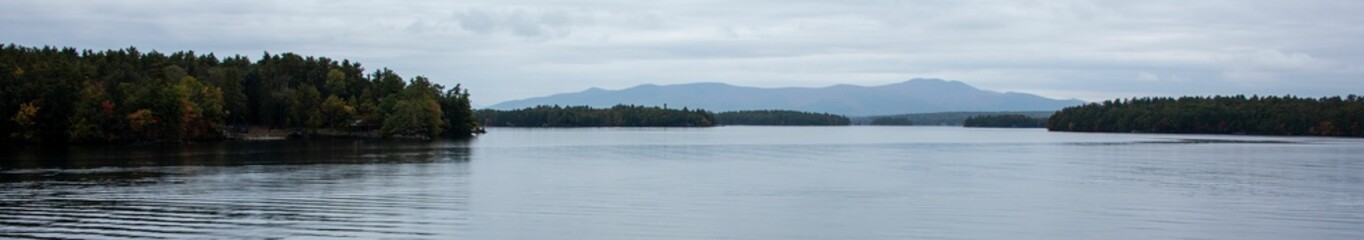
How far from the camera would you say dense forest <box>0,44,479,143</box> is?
249ft

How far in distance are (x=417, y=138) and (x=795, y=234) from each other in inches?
3471

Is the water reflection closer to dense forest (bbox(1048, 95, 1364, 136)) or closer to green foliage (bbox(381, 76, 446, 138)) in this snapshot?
green foliage (bbox(381, 76, 446, 138))

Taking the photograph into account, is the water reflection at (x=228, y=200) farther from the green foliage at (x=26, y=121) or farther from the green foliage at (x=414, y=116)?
the green foliage at (x=414, y=116)

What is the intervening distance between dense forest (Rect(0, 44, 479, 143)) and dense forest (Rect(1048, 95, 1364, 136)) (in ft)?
327

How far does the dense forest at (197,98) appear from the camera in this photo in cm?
7588

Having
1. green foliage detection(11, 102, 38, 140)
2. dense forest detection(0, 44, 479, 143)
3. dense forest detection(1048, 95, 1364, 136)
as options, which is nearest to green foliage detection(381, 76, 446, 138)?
dense forest detection(0, 44, 479, 143)

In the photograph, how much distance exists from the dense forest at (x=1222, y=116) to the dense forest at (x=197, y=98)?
A: 9966 cm

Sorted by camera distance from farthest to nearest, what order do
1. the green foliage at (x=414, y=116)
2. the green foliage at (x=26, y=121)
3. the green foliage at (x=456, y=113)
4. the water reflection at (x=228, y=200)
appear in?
the green foliage at (x=456, y=113), the green foliage at (x=414, y=116), the green foliage at (x=26, y=121), the water reflection at (x=228, y=200)

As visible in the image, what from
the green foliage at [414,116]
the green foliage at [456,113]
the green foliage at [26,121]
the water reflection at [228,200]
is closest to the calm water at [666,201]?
the water reflection at [228,200]

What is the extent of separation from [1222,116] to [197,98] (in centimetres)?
12981

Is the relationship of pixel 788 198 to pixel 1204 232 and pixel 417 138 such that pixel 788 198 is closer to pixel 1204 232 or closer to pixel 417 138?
pixel 1204 232

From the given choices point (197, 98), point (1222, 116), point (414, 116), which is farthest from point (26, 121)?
point (1222, 116)

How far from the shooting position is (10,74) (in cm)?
7494

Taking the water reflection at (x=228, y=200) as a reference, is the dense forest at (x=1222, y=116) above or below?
above
